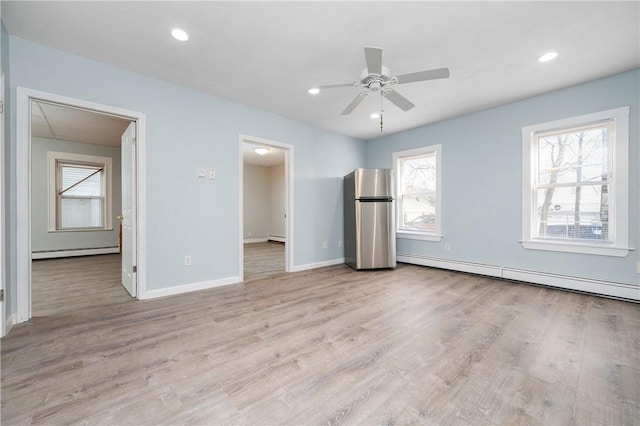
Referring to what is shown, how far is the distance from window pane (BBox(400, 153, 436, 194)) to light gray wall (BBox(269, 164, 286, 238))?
4.46 metres

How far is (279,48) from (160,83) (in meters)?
1.65

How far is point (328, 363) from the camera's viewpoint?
1.75 meters

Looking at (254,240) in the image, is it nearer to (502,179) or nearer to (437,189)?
(437,189)

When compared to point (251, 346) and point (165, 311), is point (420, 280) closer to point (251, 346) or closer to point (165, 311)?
point (251, 346)

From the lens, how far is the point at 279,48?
8.27 feet

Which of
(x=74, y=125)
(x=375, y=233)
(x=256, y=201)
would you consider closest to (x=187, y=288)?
(x=375, y=233)

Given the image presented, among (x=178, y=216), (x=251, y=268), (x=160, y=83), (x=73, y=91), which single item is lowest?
(x=251, y=268)

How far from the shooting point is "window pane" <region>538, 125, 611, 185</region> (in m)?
3.21

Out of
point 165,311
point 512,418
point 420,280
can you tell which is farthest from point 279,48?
point 420,280

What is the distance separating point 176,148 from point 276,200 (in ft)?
19.0

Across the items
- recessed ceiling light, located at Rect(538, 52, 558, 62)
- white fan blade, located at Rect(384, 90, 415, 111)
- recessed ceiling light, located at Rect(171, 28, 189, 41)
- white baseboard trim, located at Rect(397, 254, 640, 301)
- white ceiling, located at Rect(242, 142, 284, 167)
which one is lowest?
white baseboard trim, located at Rect(397, 254, 640, 301)

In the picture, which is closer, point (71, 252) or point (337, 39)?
point (337, 39)

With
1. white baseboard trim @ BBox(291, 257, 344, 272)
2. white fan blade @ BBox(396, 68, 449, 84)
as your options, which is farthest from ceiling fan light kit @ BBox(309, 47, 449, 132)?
white baseboard trim @ BBox(291, 257, 344, 272)

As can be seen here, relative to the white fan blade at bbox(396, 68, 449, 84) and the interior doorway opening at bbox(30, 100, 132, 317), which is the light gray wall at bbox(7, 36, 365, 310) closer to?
the interior doorway opening at bbox(30, 100, 132, 317)
